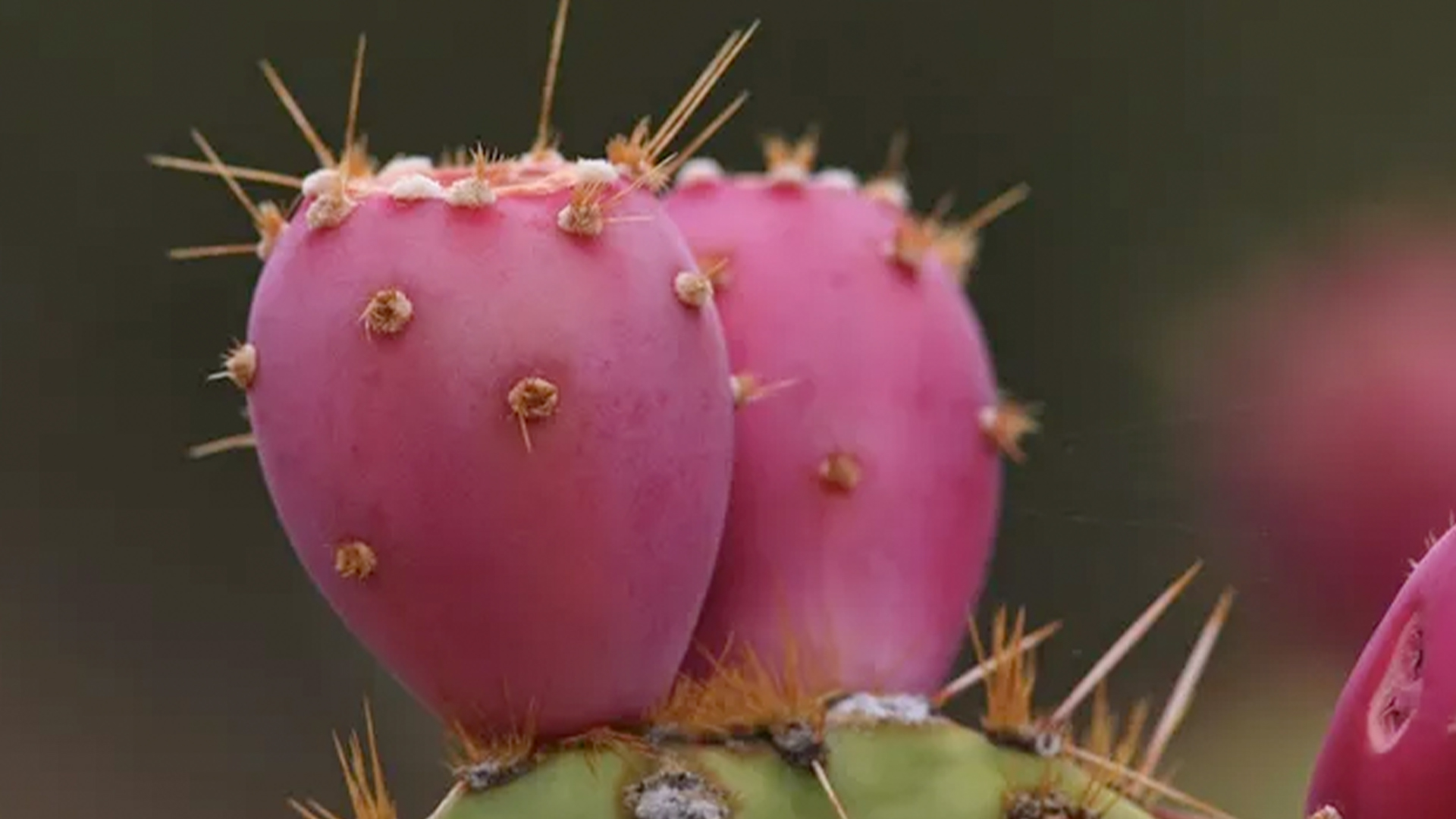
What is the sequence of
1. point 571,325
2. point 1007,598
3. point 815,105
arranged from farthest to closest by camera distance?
point 815,105 → point 1007,598 → point 571,325

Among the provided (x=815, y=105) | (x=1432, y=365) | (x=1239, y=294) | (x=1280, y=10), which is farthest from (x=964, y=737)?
(x=1280, y=10)

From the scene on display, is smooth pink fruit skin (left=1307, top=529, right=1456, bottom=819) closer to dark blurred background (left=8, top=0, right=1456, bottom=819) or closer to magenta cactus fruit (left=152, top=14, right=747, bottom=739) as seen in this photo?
magenta cactus fruit (left=152, top=14, right=747, bottom=739)

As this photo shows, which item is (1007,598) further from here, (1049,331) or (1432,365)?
(1049,331)

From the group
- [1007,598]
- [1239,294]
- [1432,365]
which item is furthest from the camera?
[1239,294]

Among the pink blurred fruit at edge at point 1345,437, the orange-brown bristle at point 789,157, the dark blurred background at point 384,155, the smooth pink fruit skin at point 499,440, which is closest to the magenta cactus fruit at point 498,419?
the smooth pink fruit skin at point 499,440

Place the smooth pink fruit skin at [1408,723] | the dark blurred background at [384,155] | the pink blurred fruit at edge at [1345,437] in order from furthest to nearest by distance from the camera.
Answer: the dark blurred background at [384,155] → the pink blurred fruit at edge at [1345,437] → the smooth pink fruit skin at [1408,723]

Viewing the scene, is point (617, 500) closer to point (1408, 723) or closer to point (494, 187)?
point (494, 187)

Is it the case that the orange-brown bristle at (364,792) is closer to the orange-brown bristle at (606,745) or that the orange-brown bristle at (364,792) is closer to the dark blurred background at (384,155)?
the orange-brown bristle at (606,745)
